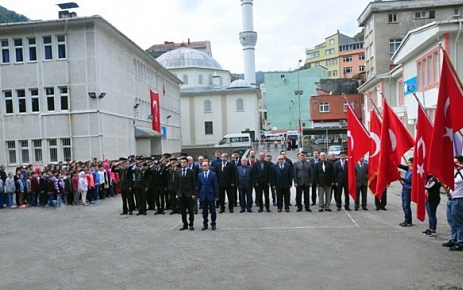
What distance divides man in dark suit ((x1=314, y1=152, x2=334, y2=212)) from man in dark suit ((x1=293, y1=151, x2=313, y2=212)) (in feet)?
0.96

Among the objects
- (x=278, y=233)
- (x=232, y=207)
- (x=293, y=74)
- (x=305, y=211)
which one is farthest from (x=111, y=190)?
(x=293, y=74)

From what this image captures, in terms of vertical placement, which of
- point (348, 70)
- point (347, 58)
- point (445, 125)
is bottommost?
point (445, 125)

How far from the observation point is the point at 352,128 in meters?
13.6

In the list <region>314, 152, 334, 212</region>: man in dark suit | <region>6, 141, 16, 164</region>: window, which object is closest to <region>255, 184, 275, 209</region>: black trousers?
<region>314, 152, 334, 212</region>: man in dark suit

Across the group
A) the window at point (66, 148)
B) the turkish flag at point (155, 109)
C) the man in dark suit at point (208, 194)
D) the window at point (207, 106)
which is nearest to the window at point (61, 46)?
the window at point (66, 148)

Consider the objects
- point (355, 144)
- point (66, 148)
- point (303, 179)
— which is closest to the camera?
point (355, 144)

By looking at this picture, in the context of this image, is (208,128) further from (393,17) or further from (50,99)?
(50,99)

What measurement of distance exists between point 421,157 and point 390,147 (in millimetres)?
1746

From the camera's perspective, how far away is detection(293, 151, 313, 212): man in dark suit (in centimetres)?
1556

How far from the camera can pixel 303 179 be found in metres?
15.6

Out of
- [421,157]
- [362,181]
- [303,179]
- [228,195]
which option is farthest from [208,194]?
[362,181]

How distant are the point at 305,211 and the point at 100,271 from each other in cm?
848

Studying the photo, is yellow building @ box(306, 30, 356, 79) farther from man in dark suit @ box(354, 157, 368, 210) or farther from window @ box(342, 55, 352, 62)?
man in dark suit @ box(354, 157, 368, 210)

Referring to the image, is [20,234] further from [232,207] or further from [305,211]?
[305,211]
